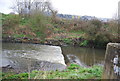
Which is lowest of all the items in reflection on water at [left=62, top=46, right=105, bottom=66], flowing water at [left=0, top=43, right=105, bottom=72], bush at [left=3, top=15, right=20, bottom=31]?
reflection on water at [left=62, top=46, right=105, bottom=66]

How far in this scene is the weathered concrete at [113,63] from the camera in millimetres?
2809

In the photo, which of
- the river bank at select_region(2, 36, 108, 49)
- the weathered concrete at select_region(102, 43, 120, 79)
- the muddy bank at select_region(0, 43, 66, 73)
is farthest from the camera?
the river bank at select_region(2, 36, 108, 49)

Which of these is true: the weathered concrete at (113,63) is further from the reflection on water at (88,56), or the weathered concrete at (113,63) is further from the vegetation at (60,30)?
the vegetation at (60,30)

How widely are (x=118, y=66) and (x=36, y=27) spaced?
19.7 m

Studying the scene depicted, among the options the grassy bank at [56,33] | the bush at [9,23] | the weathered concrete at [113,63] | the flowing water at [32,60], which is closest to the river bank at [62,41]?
the grassy bank at [56,33]

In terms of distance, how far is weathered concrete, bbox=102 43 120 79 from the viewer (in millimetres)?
2809

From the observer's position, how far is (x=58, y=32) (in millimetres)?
23969

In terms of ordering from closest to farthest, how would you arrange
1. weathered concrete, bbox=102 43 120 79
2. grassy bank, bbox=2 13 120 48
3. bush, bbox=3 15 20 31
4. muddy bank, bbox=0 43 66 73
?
weathered concrete, bbox=102 43 120 79 < muddy bank, bbox=0 43 66 73 < grassy bank, bbox=2 13 120 48 < bush, bbox=3 15 20 31

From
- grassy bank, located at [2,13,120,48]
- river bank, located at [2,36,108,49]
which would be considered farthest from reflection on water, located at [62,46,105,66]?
river bank, located at [2,36,108,49]

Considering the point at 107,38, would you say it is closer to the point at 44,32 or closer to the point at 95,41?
the point at 95,41

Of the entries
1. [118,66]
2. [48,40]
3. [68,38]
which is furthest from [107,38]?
[118,66]

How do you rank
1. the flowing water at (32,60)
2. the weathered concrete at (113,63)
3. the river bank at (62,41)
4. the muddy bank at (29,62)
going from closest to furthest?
1. the weathered concrete at (113,63)
2. the muddy bank at (29,62)
3. the flowing water at (32,60)
4. the river bank at (62,41)

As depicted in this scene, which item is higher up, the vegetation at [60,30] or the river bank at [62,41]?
the vegetation at [60,30]

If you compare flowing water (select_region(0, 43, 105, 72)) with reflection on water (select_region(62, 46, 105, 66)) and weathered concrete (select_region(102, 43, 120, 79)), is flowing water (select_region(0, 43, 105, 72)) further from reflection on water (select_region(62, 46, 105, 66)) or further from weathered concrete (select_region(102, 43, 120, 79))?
weathered concrete (select_region(102, 43, 120, 79))
